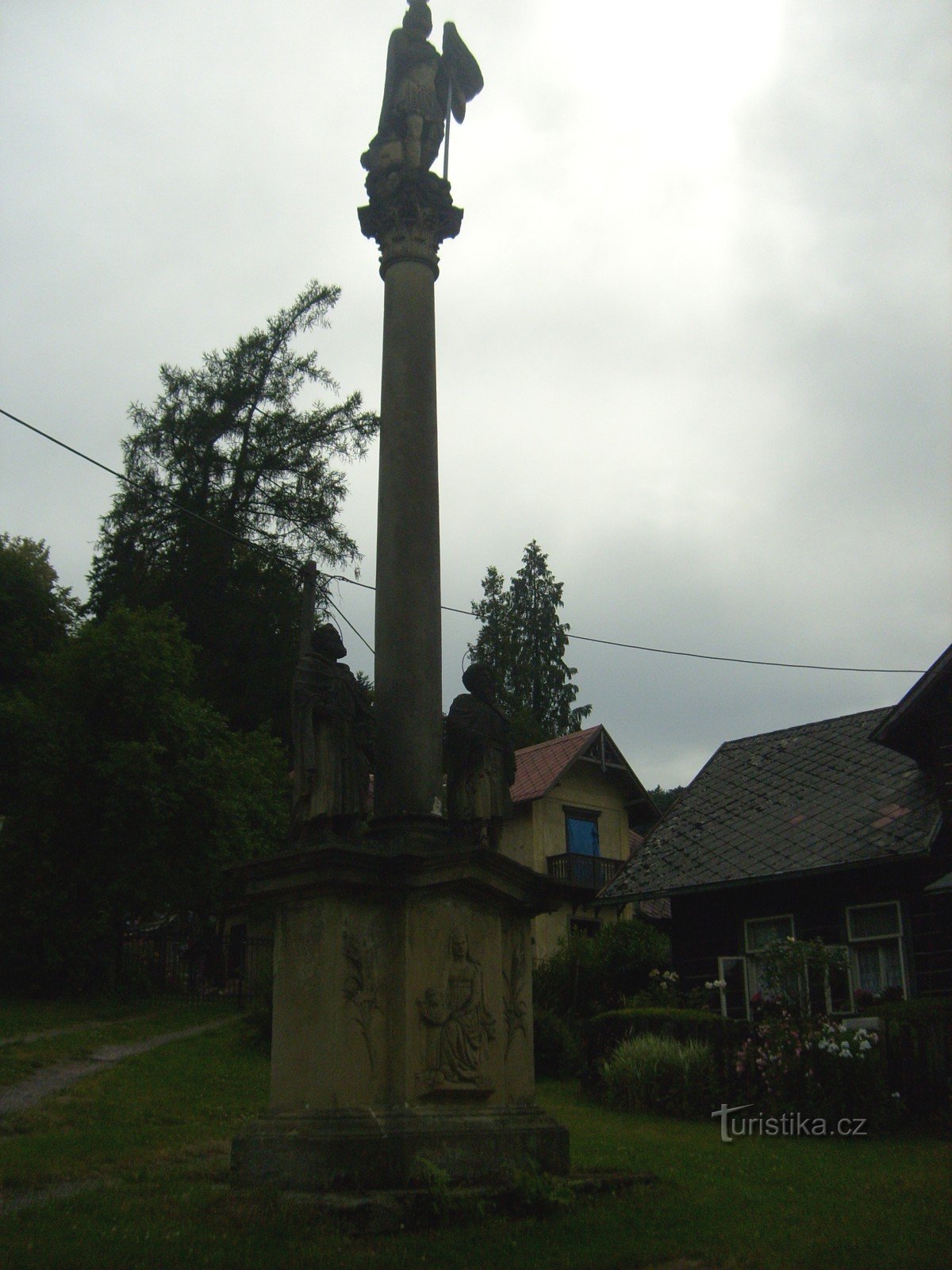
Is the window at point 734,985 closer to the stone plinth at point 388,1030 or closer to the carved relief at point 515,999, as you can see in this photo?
the carved relief at point 515,999

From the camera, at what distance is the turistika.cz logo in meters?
13.8

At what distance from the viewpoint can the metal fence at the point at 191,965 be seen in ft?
92.4

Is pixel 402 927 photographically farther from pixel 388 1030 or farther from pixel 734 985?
pixel 734 985

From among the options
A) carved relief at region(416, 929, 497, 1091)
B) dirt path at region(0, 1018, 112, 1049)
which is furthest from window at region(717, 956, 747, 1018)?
carved relief at region(416, 929, 497, 1091)

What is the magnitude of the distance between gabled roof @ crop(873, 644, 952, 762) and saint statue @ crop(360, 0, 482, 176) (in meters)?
11.5

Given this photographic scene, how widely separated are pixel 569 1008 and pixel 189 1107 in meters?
13.7

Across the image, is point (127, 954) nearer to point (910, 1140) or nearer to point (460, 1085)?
point (910, 1140)

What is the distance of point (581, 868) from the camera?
36062mm

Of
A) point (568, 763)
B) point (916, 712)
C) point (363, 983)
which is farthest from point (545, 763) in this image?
point (363, 983)

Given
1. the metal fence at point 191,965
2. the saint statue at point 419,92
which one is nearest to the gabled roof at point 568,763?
the metal fence at point 191,965

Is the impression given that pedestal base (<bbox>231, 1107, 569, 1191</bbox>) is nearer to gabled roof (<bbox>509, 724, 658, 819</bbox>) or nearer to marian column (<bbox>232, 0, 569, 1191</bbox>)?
marian column (<bbox>232, 0, 569, 1191</bbox>)

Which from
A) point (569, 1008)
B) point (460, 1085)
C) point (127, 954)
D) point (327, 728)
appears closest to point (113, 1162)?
point (460, 1085)

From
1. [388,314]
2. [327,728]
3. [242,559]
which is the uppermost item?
[242,559]

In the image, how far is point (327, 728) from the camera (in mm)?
8758
